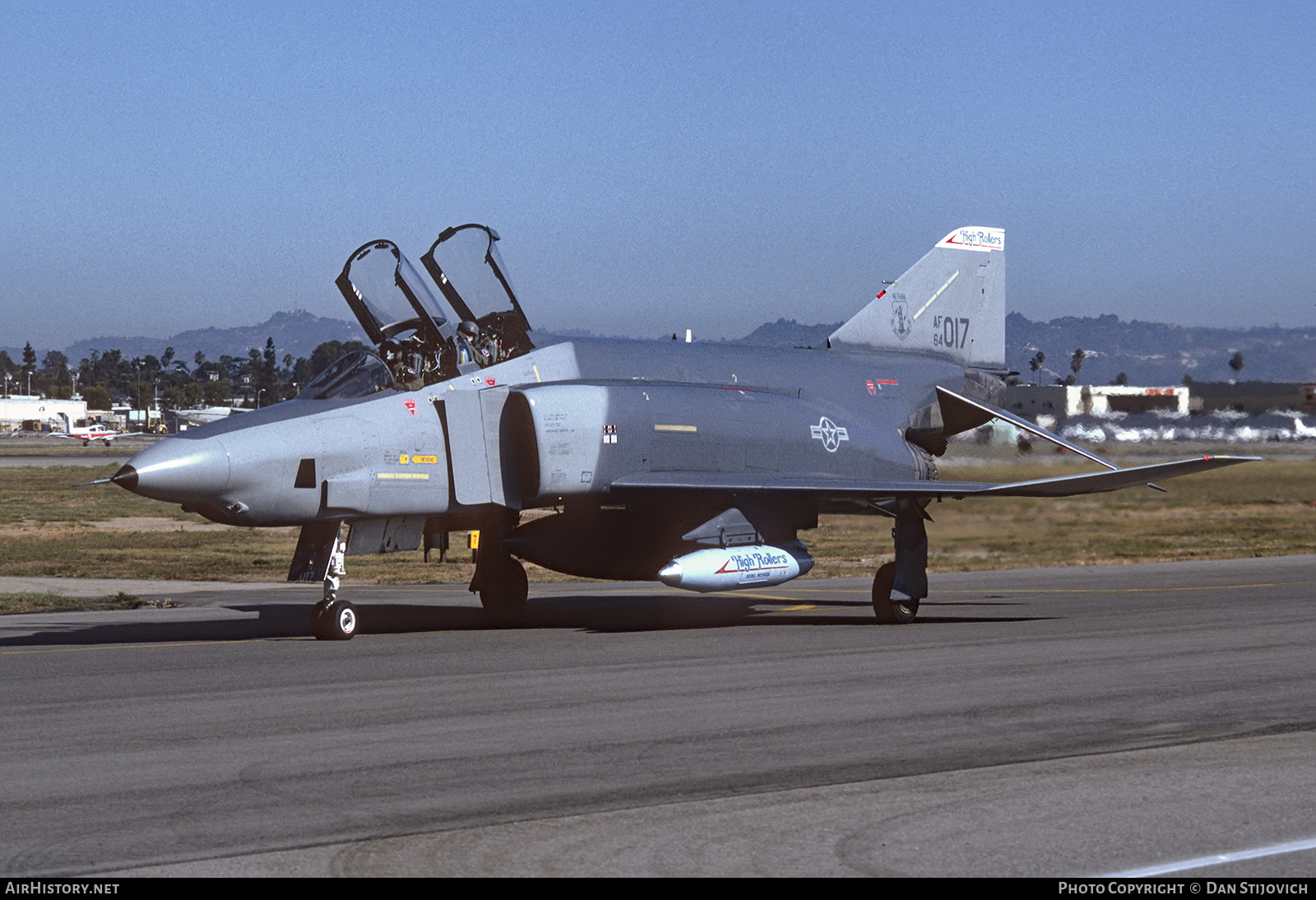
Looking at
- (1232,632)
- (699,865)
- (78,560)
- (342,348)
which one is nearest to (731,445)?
(342,348)

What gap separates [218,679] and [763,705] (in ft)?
15.1

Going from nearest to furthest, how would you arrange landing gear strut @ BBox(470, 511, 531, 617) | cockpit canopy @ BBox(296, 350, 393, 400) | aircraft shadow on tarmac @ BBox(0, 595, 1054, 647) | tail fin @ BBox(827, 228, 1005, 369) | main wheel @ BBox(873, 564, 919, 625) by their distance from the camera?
cockpit canopy @ BBox(296, 350, 393, 400) < aircraft shadow on tarmac @ BBox(0, 595, 1054, 647) < main wheel @ BBox(873, 564, 919, 625) < landing gear strut @ BBox(470, 511, 531, 617) < tail fin @ BBox(827, 228, 1005, 369)

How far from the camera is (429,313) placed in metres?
15.7

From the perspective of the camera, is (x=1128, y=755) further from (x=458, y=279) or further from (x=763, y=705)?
(x=458, y=279)

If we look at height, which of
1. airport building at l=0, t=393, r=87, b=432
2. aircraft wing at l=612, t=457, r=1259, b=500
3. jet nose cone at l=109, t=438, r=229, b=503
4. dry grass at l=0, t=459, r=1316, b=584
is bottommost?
airport building at l=0, t=393, r=87, b=432

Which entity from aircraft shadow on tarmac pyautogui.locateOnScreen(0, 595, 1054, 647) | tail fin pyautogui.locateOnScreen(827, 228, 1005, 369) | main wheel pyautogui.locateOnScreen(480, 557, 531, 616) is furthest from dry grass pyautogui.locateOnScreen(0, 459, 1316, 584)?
main wheel pyautogui.locateOnScreen(480, 557, 531, 616)

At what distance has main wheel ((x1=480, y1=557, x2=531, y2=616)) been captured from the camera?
1727cm

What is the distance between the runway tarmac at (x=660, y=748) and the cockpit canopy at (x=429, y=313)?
3.03 metres

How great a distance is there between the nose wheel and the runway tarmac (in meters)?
0.40

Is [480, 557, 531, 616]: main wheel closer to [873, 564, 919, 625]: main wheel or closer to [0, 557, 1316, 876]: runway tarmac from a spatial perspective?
[0, 557, 1316, 876]: runway tarmac

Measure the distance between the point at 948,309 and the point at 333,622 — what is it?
36.6ft

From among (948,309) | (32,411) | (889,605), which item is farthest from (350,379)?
(32,411)

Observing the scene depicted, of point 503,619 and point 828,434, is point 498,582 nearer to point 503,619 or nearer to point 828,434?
point 503,619

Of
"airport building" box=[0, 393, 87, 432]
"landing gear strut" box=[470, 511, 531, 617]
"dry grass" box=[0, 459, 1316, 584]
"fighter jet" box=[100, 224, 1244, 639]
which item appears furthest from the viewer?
"airport building" box=[0, 393, 87, 432]
